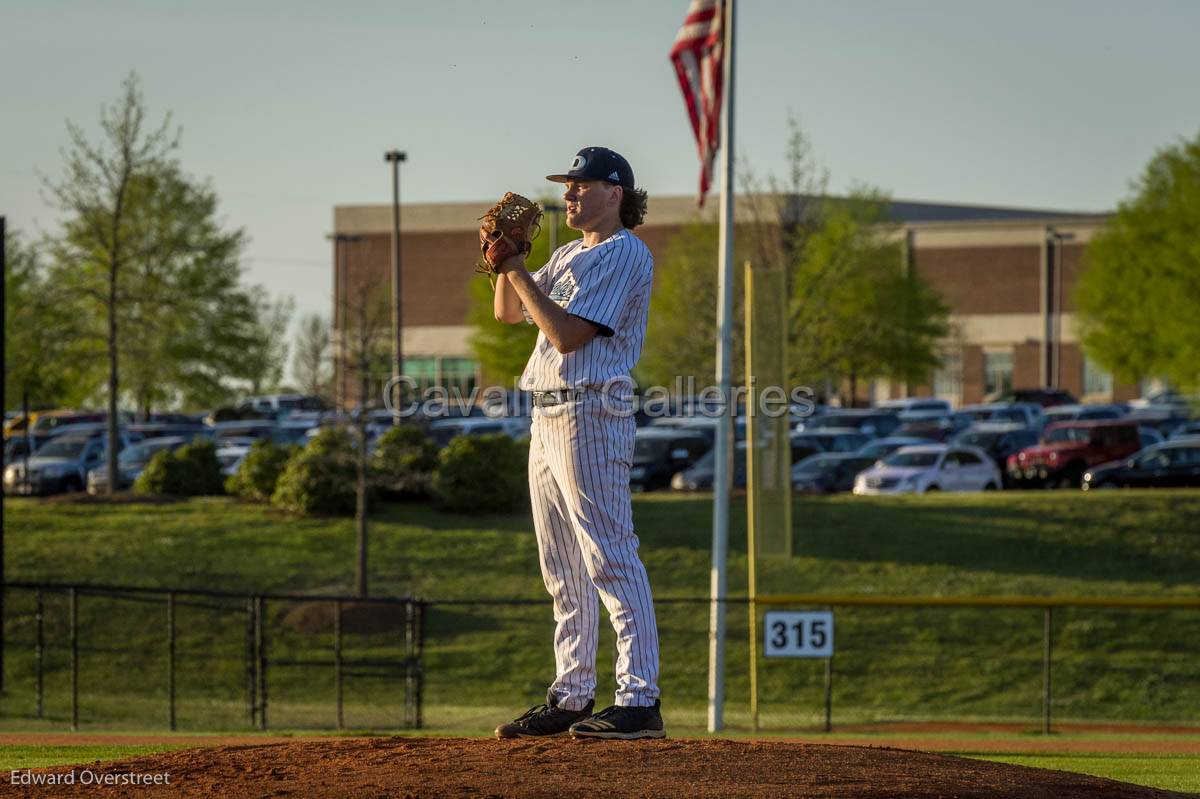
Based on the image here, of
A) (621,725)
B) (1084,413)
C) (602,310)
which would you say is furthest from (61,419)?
(602,310)

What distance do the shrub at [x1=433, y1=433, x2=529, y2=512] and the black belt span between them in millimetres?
23547

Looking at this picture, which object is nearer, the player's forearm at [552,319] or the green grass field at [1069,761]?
the player's forearm at [552,319]

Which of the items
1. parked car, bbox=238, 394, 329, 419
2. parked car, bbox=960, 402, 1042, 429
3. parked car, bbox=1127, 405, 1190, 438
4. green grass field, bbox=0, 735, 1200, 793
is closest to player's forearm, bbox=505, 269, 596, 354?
green grass field, bbox=0, 735, 1200, 793

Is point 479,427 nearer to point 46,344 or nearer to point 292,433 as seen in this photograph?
point 292,433

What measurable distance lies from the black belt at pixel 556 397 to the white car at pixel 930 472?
2847 cm

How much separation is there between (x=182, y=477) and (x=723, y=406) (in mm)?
18788

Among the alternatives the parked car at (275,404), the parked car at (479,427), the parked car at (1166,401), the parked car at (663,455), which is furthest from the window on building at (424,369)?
the parked car at (663,455)

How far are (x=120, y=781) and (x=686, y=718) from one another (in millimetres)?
13919

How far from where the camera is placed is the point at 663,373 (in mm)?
41250

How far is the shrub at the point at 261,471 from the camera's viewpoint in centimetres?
3169

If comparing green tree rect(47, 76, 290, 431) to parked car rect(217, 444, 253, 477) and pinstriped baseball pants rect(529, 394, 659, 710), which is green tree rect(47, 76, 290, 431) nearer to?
parked car rect(217, 444, 253, 477)

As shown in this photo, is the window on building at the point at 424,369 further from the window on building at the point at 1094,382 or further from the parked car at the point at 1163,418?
the parked car at the point at 1163,418

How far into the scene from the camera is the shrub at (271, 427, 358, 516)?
94.0 feet

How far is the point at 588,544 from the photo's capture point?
654 cm
